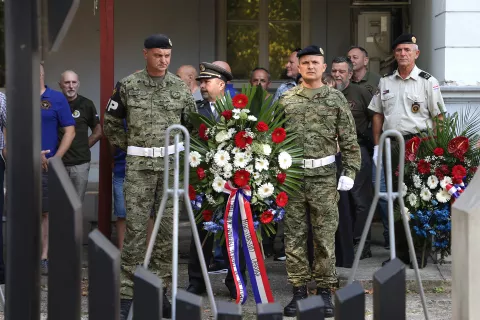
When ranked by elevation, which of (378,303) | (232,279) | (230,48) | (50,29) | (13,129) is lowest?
(232,279)

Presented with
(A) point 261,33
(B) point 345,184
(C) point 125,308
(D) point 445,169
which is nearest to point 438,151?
(D) point 445,169

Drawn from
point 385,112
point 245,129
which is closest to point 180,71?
point 385,112

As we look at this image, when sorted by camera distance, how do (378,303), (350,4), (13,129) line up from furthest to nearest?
(350,4) → (13,129) → (378,303)

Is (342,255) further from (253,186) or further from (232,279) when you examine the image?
(253,186)

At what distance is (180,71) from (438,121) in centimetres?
257

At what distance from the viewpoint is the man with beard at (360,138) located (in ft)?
27.6

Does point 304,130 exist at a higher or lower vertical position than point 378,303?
higher

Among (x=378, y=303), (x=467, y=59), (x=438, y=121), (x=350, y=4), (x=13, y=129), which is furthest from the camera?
(x=350, y=4)

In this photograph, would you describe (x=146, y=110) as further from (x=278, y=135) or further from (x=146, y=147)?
(x=278, y=135)

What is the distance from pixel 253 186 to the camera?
6.58m

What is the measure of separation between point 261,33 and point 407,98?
12.1ft

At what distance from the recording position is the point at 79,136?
8.64 m

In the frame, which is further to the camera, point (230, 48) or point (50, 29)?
point (230, 48)

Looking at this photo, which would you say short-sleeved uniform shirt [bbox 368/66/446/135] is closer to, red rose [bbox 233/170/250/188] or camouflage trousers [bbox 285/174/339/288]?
camouflage trousers [bbox 285/174/339/288]
